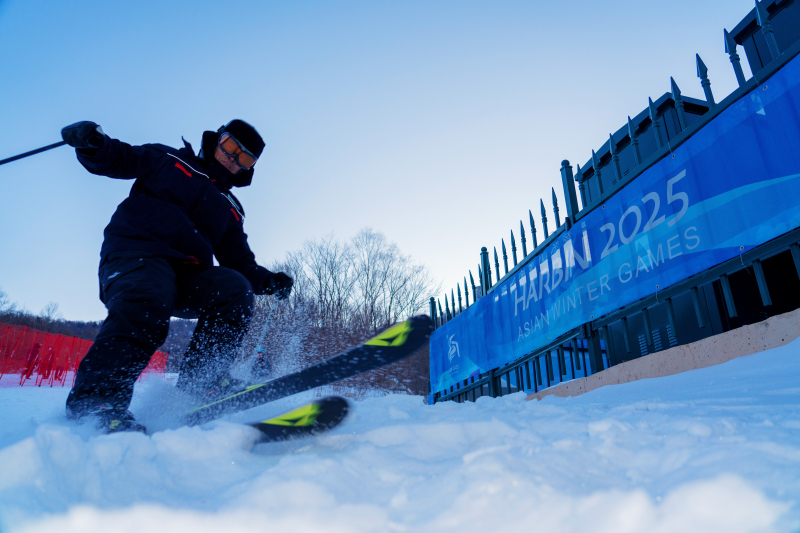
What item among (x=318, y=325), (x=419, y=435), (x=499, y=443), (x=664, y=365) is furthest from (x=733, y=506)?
(x=318, y=325)

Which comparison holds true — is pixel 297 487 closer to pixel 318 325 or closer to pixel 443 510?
pixel 443 510

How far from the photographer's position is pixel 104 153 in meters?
1.99

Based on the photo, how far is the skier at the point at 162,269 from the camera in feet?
5.29

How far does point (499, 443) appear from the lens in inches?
47.3

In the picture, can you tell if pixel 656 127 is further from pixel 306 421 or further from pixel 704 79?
pixel 306 421

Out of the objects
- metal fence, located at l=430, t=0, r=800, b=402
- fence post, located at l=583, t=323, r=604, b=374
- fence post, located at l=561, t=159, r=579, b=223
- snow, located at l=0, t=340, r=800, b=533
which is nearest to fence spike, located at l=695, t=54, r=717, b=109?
metal fence, located at l=430, t=0, r=800, b=402

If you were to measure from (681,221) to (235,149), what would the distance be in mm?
2945

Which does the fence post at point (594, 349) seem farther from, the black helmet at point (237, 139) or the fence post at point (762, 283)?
the black helmet at point (237, 139)

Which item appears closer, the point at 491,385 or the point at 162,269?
the point at 162,269

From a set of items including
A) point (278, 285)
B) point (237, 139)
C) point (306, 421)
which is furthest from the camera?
point (278, 285)

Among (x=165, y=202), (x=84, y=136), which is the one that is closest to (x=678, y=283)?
(x=165, y=202)

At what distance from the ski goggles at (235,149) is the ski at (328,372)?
1.44 meters

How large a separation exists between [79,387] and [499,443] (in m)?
1.51

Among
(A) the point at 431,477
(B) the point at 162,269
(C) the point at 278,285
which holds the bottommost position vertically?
(A) the point at 431,477
